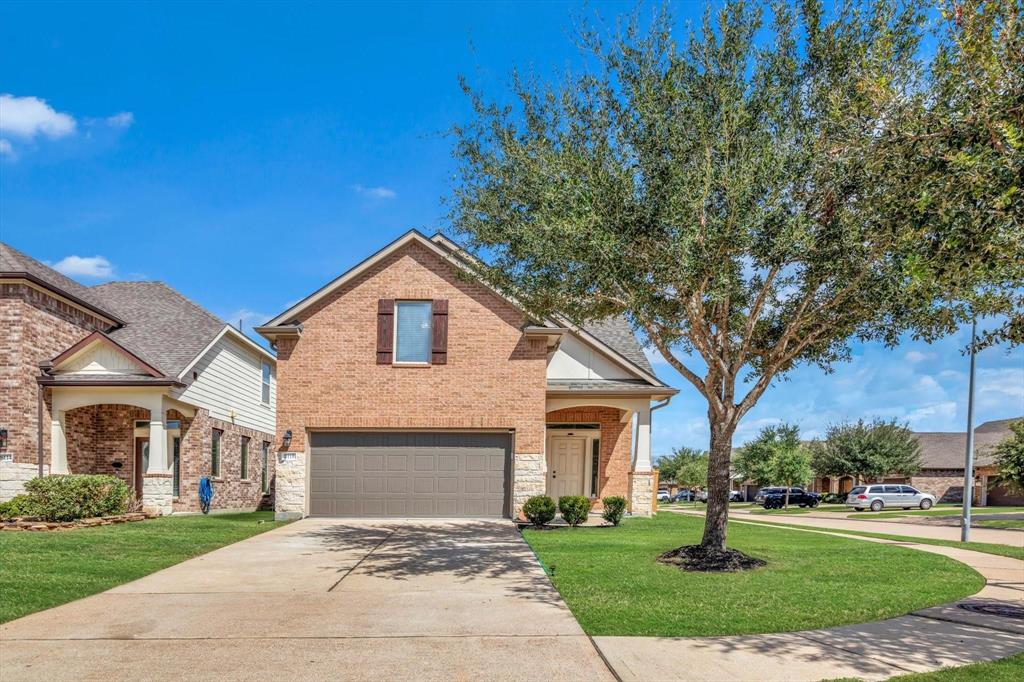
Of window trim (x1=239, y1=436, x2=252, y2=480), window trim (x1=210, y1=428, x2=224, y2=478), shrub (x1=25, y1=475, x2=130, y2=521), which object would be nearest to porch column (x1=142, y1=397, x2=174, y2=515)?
shrub (x1=25, y1=475, x2=130, y2=521)

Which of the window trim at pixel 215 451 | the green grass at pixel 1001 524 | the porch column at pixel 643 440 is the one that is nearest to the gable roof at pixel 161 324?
the window trim at pixel 215 451

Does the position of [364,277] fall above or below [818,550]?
above

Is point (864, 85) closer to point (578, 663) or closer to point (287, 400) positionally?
point (578, 663)

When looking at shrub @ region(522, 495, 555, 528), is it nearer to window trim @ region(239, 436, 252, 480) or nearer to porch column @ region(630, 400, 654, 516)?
porch column @ region(630, 400, 654, 516)

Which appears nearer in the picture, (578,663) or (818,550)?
(578,663)

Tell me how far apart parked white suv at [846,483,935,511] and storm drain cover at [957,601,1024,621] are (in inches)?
1228

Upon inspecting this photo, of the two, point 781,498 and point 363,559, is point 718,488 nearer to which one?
point 363,559

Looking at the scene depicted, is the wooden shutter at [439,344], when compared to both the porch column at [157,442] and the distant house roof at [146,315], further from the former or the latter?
the porch column at [157,442]

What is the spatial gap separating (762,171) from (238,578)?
9472 millimetres

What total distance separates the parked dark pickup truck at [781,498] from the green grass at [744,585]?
97.9 ft

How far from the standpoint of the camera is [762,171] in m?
9.47

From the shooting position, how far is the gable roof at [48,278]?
1745 centimetres

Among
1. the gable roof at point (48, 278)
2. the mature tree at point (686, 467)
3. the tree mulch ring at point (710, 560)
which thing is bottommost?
the mature tree at point (686, 467)

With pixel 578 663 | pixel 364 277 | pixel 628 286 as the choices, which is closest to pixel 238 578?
pixel 578 663
